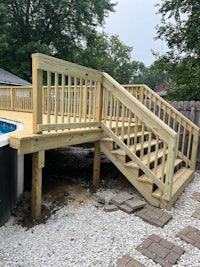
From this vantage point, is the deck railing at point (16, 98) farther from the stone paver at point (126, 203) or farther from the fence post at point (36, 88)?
the stone paver at point (126, 203)

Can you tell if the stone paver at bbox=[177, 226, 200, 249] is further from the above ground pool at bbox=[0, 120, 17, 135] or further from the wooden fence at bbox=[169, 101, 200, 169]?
the above ground pool at bbox=[0, 120, 17, 135]

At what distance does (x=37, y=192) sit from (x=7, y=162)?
1.75ft

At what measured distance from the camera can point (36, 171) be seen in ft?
8.93

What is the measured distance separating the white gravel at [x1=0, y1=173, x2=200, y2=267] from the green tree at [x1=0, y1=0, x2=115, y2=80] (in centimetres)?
1396

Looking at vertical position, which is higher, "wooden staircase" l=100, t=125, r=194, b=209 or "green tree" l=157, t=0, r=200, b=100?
"green tree" l=157, t=0, r=200, b=100

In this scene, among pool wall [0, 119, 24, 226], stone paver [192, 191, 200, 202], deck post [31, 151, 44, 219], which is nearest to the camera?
pool wall [0, 119, 24, 226]

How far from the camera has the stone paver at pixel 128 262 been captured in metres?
1.93

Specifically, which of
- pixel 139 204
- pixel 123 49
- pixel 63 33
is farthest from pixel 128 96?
pixel 123 49

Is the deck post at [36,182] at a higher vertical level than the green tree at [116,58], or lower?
lower

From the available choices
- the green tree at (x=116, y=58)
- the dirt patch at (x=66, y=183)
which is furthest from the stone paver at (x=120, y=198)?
the green tree at (x=116, y=58)

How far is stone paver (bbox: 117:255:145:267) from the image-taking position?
1932mm

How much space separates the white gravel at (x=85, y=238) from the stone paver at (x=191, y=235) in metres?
0.06

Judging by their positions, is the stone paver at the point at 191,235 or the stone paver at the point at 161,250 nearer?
the stone paver at the point at 161,250

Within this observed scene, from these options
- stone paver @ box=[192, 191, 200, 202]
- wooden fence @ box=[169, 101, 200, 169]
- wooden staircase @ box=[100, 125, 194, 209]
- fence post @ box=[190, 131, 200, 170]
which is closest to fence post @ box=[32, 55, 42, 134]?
wooden staircase @ box=[100, 125, 194, 209]
